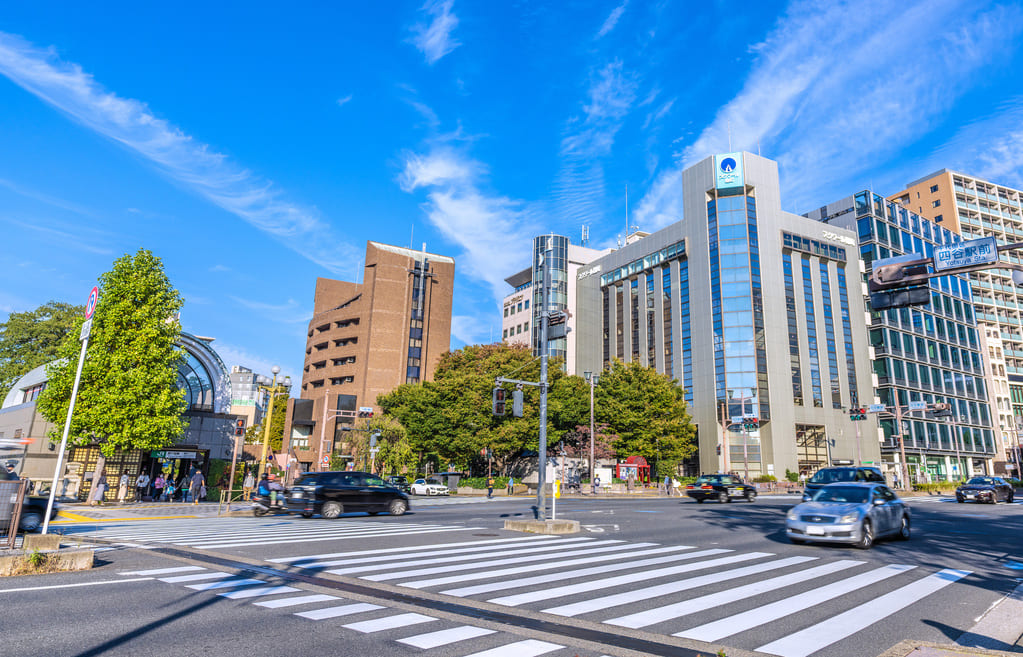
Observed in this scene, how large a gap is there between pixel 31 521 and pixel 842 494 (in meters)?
21.0

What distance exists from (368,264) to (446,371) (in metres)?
28.3

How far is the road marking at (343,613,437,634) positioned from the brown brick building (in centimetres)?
7456

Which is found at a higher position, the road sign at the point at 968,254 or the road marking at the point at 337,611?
the road sign at the point at 968,254

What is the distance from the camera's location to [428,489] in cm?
4378

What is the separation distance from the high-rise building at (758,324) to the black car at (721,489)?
98.1ft

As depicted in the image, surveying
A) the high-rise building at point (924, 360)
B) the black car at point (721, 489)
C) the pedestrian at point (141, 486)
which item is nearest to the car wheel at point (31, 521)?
the pedestrian at point (141, 486)

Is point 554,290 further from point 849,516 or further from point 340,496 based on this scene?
point 849,516

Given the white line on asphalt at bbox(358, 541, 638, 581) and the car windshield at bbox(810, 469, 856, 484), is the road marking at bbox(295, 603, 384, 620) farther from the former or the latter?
the car windshield at bbox(810, 469, 856, 484)

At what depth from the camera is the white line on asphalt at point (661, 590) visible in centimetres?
696

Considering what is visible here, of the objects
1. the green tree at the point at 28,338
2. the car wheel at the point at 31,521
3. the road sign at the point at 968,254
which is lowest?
the car wheel at the point at 31,521

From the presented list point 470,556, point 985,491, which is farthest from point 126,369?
point 985,491

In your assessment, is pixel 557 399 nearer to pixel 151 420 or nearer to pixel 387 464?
pixel 387 464

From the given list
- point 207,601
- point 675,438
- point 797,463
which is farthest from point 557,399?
point 207,601

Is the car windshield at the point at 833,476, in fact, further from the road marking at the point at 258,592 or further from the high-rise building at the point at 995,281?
the high-rise building at the point at 995,281
